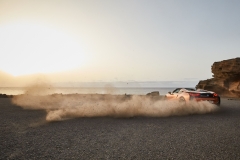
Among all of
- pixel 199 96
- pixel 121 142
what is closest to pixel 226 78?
pixel 199 96

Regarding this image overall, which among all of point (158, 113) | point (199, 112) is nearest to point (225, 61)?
point (199, 112)

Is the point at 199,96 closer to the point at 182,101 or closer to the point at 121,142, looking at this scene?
the point at 182,101

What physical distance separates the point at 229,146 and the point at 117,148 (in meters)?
3.40

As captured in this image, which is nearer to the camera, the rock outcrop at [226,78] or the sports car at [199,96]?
the sports car at [199,96]

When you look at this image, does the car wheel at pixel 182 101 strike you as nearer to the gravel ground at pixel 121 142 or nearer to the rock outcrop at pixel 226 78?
the gravel ground at pixel 121 142

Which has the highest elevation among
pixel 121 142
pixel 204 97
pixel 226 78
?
pixel 226 78

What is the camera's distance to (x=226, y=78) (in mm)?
29812

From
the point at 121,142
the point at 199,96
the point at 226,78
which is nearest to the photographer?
the point at 121,142

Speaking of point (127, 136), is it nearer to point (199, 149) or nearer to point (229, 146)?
point (199, 149)

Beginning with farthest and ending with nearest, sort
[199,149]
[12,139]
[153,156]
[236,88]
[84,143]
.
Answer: [236,88]
[12,139]
[84,143]
[199,149]
[153,156]

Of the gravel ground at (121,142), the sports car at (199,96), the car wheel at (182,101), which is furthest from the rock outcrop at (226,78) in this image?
the gravel ground at (121,142)

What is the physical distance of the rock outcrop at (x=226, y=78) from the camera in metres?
27.8

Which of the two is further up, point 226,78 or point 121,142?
point 226,78

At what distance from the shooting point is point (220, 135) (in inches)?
280
